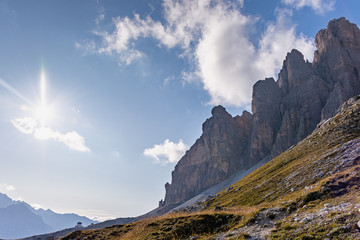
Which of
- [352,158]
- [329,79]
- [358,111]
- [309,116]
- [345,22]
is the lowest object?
[352,158]

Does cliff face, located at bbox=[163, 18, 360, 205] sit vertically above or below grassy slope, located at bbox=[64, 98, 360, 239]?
above

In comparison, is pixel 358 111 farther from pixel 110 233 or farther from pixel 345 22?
pixel 345 22

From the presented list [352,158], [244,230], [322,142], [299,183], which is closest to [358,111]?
[322,142]

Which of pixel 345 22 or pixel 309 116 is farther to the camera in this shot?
pixel 345 22

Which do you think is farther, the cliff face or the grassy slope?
the cliff face

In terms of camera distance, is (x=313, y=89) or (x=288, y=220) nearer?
(x=288, y=220)

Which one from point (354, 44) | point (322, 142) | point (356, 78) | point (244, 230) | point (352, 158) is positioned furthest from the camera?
point (354, 44)

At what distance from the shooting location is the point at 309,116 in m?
152

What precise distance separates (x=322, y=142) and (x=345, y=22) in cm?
15775

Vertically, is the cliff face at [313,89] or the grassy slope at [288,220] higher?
the cliff face at [313,89]

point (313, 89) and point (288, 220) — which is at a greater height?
point (313, 89)

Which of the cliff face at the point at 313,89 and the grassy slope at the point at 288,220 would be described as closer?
the grassy slope at the point at 288,220

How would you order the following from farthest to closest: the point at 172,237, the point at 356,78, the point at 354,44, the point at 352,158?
the point at 354,44 → the point at 356,78 → the point at 352,158 → the point at 172,237

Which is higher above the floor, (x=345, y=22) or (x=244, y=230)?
(x=345, y=22)
